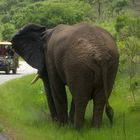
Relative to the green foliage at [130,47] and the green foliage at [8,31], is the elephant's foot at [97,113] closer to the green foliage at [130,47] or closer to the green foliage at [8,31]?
the green foliage at [130,47]

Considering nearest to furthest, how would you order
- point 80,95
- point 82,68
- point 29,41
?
point 82,68, point 80,95, point 29,41

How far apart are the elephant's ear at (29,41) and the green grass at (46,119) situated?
4.92ft

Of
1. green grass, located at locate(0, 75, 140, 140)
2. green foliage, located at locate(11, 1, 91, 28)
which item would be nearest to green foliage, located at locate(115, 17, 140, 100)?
green grass, located at locate(0, 75, 140, 140)

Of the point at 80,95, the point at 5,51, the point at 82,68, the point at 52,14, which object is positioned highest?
the point at 82,68

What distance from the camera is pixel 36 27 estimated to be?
1393cm

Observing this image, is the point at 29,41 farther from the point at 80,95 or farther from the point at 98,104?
the point at 98,104

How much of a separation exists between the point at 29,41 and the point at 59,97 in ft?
6.56

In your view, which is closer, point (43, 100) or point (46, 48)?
point (46, 48)

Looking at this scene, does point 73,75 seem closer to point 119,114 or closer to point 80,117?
point 80,117

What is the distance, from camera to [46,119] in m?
13.7

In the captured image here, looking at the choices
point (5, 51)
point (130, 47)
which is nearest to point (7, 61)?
point (5, 51)

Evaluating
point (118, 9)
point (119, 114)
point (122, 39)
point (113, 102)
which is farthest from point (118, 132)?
point (118, 9)

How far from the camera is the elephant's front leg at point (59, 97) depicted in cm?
1260

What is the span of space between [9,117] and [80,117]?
2560 millimetres
